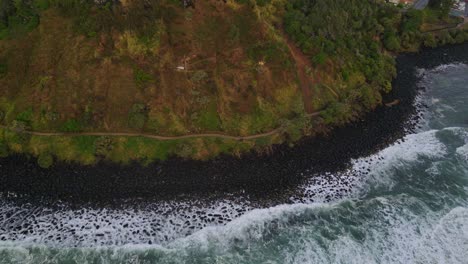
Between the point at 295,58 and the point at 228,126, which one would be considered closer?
the point at 228,126

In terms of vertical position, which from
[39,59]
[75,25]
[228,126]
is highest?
[75,25]

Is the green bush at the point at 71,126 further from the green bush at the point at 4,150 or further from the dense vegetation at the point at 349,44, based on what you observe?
the dense vegetation at the point at 349,44

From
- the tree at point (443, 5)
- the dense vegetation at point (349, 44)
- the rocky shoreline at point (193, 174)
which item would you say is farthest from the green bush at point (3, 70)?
the tree at point (443, 5)

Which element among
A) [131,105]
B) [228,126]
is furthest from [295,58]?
[131,105]

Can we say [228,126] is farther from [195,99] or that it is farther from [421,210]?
[421,210]

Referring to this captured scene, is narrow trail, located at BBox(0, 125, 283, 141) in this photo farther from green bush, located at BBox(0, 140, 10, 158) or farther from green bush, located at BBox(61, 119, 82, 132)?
green bush, located at BBox(0, 140, 10, 158)

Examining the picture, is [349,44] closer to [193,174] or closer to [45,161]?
[193,174]
